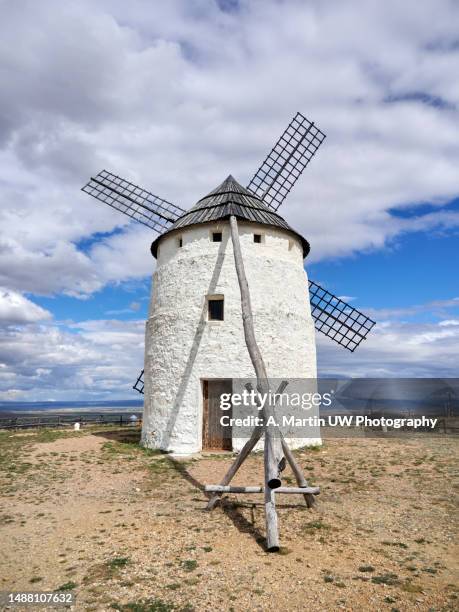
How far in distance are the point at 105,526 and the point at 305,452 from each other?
7.77m

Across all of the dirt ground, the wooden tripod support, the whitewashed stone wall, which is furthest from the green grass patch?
the whitewashed stone wall

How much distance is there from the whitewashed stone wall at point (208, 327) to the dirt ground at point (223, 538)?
2.10 meters

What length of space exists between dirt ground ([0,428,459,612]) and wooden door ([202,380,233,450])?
1.56 m

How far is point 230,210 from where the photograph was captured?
14883 mm

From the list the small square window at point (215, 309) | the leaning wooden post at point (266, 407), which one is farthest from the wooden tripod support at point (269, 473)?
the small square window at point (215, 309)

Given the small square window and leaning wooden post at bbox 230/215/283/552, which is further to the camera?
the small square window

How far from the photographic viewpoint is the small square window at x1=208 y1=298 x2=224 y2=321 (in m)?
14.7

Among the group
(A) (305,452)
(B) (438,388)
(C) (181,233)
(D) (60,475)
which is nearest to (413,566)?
(A) (305,452)

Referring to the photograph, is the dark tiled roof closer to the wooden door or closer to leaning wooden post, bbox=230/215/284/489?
leaning wooden post, bbox=230/215/284/489

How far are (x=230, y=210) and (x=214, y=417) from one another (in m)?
7.19

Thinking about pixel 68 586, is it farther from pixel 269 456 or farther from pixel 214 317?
pixel 214 317

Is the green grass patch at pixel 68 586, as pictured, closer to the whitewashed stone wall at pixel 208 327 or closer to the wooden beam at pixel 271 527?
the wooden beam at pixel 271 527

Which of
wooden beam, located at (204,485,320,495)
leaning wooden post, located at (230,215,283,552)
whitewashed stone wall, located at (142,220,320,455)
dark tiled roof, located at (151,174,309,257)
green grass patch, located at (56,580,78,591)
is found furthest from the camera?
dark tiled roof, located at (151,174,309,257)

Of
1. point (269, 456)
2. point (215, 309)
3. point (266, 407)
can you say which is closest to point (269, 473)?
point (269, 456)
